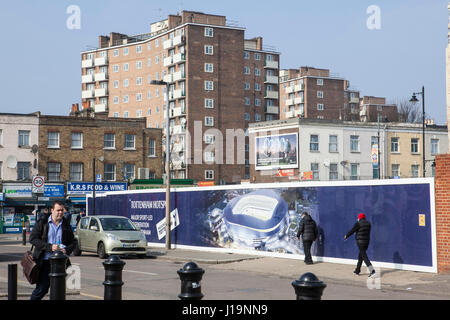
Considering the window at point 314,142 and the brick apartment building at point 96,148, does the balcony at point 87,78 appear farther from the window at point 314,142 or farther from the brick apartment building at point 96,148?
the window at point 314,142

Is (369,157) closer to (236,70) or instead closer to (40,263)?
(236,70)

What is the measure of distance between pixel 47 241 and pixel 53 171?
47.7 meters

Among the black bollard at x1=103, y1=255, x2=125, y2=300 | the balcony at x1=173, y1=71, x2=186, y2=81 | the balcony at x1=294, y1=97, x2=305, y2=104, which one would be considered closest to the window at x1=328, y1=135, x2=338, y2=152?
the balcony at x1=173, y1=71, x2=186, y2=81

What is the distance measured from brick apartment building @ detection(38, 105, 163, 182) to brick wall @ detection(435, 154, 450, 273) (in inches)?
1649

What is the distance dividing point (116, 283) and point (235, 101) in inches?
3194

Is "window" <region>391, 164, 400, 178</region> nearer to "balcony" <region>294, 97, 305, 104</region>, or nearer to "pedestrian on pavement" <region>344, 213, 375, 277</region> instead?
"pedestrian on pavement" <region>344, 213, 375, 277</region>

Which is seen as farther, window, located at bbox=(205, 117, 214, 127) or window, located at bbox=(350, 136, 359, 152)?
window, located at bbox=(205, 117, 214, 127)

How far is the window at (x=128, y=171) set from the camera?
5872 cm

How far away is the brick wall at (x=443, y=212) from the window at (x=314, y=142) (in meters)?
44.2

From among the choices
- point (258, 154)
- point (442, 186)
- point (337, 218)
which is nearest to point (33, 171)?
point (258, 154)

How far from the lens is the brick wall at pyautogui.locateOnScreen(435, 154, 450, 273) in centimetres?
1723

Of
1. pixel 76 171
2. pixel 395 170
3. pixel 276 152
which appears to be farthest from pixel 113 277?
pixel 395 170

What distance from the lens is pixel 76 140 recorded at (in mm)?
56406

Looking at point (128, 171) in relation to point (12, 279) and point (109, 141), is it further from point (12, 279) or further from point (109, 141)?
point (12, 279)
